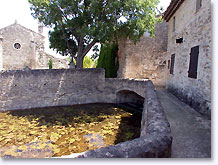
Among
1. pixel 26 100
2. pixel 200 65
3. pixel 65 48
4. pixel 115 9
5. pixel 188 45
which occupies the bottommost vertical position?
pixel 26 100

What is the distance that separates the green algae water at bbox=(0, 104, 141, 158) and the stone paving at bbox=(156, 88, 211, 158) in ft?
9.51

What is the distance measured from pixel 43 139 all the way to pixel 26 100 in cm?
497

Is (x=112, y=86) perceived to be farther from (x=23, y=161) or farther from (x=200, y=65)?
(x=23, y=161)

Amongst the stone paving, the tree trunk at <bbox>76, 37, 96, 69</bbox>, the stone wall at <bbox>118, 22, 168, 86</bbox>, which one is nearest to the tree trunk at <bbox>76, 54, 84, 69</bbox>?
the tree trunk at <bbox>76, 37, 96, 69</bbox>

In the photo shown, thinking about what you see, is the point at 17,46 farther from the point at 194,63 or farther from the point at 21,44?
the point at 194,63

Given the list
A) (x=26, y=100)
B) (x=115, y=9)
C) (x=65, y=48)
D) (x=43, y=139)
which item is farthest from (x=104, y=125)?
(x=65, y=48)

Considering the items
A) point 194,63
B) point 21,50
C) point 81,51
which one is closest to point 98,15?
point 81,51

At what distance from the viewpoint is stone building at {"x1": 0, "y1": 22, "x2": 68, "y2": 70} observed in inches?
743

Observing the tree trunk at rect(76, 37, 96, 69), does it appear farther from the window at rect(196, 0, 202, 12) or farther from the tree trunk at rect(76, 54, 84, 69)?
the window at rect(196, 0, 202, 12)

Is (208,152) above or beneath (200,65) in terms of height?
beneath

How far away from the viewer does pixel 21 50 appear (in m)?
19.9

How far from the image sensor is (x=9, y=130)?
6.83 m

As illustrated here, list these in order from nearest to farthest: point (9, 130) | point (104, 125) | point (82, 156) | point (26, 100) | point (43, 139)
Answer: point (82, 156)
point (43, 139)
point (9, 130)
point (104, 125)
point (26, 100)

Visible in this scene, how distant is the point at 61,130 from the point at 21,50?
55.7 ft
